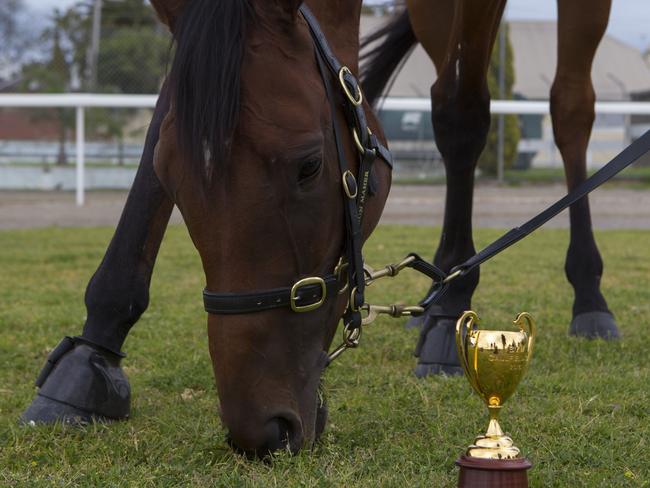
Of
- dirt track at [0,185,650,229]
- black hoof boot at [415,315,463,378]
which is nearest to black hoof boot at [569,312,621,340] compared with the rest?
black hoof boot at [415,315,463,378]

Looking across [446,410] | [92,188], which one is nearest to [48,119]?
[92,188]

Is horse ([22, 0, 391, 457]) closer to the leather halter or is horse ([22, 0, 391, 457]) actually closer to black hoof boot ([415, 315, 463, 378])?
the leather halter

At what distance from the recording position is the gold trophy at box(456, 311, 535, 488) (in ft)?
5.95

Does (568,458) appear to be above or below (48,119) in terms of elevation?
below

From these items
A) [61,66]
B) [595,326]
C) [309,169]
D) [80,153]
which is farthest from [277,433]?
[61,66]

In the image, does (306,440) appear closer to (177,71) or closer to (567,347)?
(177,71)

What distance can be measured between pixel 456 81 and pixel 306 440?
194 cm

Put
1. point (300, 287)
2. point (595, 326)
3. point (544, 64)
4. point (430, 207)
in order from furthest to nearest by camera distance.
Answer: point (544, 64), point (430, 207), point (595, 326), point (300, 287)

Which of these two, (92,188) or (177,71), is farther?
(92,188)

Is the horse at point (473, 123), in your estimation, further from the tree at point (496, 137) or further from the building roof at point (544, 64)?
the building roof at point (544, 64)

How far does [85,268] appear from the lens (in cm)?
698

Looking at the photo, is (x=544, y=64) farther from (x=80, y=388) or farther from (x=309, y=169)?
(x=309, y=169)

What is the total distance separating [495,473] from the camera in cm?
180

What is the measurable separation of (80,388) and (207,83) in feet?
3.84
